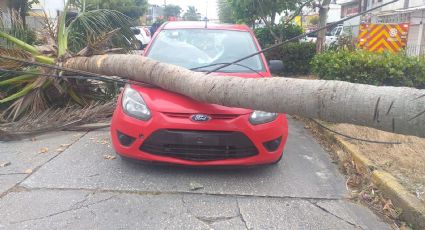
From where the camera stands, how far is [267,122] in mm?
4312

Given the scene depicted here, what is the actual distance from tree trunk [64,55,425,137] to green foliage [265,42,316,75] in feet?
24.5

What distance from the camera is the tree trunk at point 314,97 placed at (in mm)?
2539

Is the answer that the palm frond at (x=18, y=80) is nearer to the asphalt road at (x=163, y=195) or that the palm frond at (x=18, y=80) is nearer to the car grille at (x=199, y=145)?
the asphalt road at (x=163, y=195)

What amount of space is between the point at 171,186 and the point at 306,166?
66.9 inches

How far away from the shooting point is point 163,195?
3996 mm

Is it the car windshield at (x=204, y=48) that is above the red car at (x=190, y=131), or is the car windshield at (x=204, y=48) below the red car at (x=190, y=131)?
above

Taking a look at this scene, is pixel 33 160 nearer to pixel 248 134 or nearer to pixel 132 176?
pixel 132 176

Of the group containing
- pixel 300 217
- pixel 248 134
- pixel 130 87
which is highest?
pixel 130 87

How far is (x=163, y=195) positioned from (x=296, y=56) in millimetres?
8383

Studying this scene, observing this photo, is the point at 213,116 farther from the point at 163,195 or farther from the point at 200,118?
the point at 163,195

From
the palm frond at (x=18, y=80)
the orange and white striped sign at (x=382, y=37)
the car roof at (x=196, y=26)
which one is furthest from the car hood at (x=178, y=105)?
A: the orange and white striped sign at (x=382, y=37)

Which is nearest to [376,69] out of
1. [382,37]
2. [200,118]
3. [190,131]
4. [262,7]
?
[200,118]

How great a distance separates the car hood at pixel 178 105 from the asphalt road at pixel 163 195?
2.20ft

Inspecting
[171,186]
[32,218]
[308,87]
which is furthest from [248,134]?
[32,218]
